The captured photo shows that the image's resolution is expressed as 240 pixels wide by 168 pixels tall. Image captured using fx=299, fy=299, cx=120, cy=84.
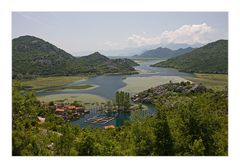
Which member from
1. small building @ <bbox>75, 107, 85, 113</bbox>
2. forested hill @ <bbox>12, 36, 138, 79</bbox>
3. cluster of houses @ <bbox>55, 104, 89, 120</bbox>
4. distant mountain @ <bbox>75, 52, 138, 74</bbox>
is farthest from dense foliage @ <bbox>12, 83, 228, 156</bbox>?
distant mountain @ <bbox>75, 52, 138, 74</bbox>

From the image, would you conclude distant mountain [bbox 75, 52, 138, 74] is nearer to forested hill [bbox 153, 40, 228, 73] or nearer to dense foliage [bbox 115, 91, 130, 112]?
forested hill [bbox 153, 40, 228, 73]

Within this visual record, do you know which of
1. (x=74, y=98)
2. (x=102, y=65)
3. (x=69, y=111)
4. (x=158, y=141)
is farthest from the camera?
(x=102, y=65)

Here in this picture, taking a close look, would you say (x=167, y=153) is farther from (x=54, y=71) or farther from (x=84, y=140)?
(x=54, y=71)

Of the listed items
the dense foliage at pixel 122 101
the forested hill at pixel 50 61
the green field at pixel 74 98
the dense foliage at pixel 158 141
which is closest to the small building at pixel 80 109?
the green field at pixel 74 98

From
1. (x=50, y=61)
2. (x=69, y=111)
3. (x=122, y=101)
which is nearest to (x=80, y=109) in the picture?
(x=69, y=111)

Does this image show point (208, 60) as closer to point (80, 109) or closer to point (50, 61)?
point (50, 61)
